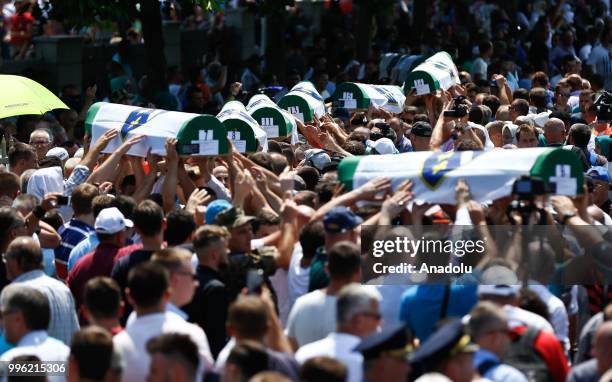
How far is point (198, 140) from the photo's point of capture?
9.45 metres

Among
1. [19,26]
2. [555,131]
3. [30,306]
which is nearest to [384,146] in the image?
[555,131]

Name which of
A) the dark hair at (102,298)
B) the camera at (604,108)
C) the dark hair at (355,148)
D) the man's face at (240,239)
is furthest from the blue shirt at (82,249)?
the camera at (604,108)

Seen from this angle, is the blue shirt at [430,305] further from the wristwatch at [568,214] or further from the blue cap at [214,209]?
the blue cap at [214,209]

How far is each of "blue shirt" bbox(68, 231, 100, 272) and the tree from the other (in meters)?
8.16

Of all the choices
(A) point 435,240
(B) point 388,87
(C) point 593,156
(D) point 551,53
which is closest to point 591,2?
(D) point 551,53

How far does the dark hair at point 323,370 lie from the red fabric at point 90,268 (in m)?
2.79

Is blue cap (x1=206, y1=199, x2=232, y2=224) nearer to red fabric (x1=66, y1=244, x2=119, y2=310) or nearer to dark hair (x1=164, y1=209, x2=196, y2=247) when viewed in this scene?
dark hair (x1=164, y1=209, x2=196, y2=247)

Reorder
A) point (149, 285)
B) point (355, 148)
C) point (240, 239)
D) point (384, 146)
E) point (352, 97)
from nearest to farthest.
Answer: point (149, 285)
point (240, 239)
point (355, 148)
point (384, 146)
point (352, 97)

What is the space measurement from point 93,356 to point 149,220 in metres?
2.04

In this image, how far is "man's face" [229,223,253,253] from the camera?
25.8ft

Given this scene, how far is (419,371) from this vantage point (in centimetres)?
620

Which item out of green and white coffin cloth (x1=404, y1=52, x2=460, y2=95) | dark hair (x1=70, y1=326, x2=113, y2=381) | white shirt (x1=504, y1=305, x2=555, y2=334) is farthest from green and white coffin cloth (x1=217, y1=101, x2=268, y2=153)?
dark hair (x1=70, y1=326, x2=113, y2=381)

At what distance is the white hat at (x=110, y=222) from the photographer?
8.19 meters

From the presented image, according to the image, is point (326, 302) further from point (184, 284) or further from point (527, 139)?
point (527, 139)
